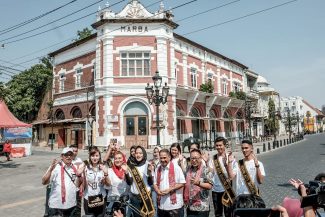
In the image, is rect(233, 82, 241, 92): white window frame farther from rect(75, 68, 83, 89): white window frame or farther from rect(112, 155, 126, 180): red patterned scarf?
rect(112, 155, 126, 180): red patterned scarf

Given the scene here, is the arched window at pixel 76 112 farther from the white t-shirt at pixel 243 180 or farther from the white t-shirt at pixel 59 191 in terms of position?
the white t-shirt at pixel 243 180

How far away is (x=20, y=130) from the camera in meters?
23.8

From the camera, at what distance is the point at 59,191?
4941 millimetres

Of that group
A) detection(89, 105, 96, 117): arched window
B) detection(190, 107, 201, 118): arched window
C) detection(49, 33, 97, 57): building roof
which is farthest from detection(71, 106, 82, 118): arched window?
detection(190, 107, 201, 118): arched window

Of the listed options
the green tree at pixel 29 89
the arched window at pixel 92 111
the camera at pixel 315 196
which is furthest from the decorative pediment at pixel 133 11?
the camera at pixel 315 196

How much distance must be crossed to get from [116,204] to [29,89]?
34126 mm

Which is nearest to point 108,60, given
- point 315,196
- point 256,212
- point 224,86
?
point 224,86

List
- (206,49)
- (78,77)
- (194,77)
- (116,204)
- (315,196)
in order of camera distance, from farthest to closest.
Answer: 1. (206,49)
2. (194,77)
3. (78,77)
4. (116,204)
5. (315,196)

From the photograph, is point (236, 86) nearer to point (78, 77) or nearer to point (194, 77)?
point (194, 77)

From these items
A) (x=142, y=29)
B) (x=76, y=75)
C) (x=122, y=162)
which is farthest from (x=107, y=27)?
(x=122, y=162)

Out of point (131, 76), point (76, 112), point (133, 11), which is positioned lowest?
point (76, 112)

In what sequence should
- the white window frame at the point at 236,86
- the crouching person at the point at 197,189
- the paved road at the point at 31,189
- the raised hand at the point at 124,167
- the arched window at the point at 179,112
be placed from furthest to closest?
the white window frame at the point at 236,86
the arched window at the point at 179,112
the paved road at the point at 31,189
the raised hand at the point at 124,167
the crouching person at the point at 197,189

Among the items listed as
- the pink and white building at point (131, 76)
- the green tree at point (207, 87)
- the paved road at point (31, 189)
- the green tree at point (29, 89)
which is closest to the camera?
the paved road at point (31, 189)

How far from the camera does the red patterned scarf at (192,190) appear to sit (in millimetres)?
4746
